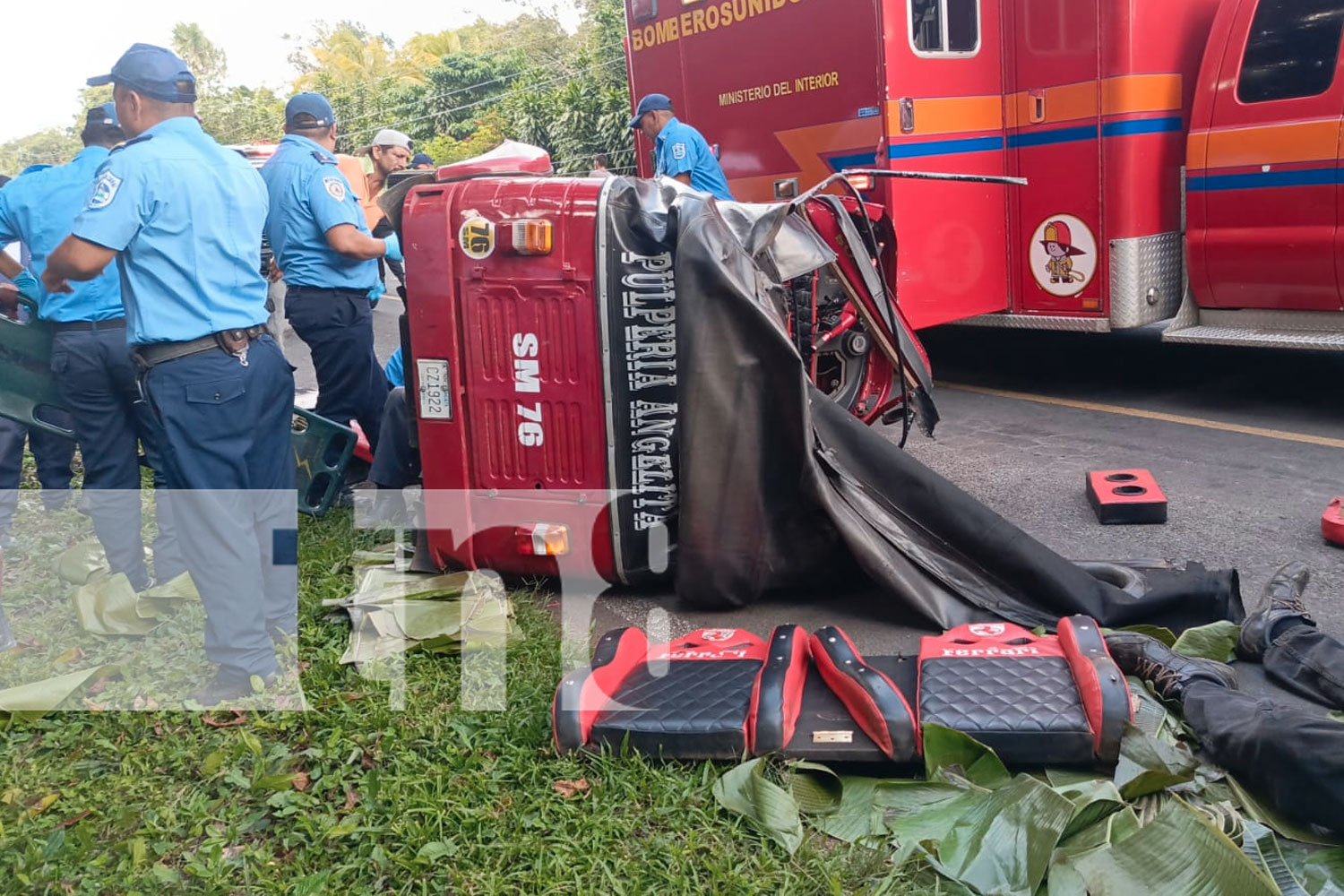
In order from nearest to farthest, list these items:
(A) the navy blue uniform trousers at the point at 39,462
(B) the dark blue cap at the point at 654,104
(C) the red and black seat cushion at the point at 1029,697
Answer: (C) the red and black seat cushion at the point at 1029,697
(A) the navy blue uniform trousers at the point at 39,462
(B) the dark blue cap at the point at 654,104

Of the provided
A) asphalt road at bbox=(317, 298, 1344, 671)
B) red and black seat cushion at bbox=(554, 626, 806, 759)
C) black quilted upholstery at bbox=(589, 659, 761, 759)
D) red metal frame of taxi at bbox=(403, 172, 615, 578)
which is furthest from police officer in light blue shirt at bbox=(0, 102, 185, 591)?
black quilted upholstery at bbox=(589, 659, 761, 759)

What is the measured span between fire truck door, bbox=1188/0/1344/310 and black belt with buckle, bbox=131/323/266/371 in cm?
538

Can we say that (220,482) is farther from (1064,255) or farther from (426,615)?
(1064,255)

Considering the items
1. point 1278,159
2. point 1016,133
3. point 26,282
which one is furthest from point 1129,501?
point 26,282

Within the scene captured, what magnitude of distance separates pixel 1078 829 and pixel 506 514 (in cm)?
234

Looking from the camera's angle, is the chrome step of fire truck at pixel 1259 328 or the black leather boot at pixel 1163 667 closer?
the black leather boot at pixel 1163 667

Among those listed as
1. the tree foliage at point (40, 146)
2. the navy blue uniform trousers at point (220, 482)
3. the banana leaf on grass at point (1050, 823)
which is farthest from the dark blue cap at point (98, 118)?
the tree foliage at point (40, 146)

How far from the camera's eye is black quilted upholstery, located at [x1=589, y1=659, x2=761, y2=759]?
9.96ft

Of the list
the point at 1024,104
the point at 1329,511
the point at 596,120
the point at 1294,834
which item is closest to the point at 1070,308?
the point at 1024,104

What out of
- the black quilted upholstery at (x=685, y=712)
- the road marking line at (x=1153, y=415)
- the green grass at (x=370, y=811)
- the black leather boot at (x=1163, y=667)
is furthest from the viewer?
the road marking line at (x=1153, y=415)

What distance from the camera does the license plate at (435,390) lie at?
424cm

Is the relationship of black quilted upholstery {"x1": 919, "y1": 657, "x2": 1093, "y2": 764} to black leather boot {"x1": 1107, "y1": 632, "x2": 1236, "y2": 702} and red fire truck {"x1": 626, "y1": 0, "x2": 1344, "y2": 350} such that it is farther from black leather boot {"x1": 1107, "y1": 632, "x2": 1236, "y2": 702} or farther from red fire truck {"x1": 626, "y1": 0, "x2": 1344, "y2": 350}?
red fire truck {"x1": 626, "y1": 0, "x2": 1344, "y2": 350}

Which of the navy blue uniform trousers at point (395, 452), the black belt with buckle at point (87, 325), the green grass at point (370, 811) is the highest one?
the black belt with buckle at point (87, 325)

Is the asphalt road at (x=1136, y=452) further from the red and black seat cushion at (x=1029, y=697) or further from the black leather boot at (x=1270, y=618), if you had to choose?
the red and black seat cushion at (x=1029, y=697)
